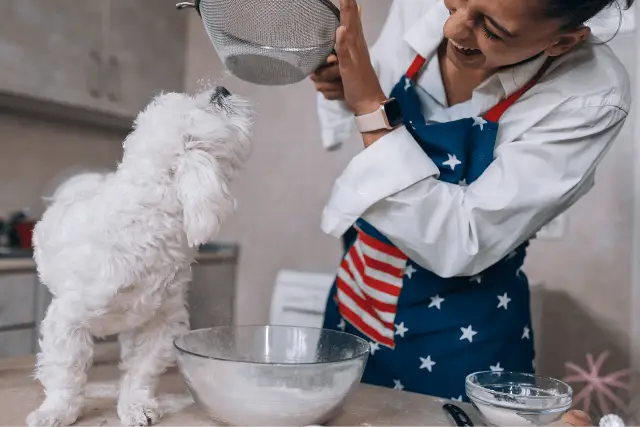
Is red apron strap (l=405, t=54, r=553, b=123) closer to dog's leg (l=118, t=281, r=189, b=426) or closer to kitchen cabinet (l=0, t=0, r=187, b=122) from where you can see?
dog's leg (l=118, t=281, r=189, b=426)

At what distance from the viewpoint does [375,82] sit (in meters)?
0.72

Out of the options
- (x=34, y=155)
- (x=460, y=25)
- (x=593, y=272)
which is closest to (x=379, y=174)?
(x=460, y=25)

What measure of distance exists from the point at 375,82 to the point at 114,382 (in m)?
0.47

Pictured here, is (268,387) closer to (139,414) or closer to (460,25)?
(139,414)

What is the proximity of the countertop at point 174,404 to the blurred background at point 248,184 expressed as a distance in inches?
25.8

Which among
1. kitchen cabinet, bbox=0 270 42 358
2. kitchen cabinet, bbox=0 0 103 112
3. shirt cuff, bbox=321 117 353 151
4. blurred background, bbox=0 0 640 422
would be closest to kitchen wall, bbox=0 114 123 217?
blurred background, bbox=0 0 640 422

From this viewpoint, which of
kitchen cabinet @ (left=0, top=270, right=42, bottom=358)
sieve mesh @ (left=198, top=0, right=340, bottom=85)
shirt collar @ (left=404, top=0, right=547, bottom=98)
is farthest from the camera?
kitchen cabinet @ (left=0, top=270, right=42, bottom=358)

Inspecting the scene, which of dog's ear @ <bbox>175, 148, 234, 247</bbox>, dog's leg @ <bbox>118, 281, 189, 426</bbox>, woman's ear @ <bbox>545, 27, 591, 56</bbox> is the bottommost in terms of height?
dog's leg @ <bbox>118, 281, 189, 426</bbox>

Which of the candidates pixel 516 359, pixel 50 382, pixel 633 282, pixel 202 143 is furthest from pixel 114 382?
pixel 633 282

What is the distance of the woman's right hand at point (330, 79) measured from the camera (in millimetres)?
787

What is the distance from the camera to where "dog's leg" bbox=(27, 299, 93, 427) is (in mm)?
564

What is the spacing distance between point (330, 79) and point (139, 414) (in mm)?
481

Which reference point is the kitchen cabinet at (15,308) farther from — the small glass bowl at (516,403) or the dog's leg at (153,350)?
the small glass bowl at (516,403)

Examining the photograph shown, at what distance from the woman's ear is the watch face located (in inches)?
7.8
